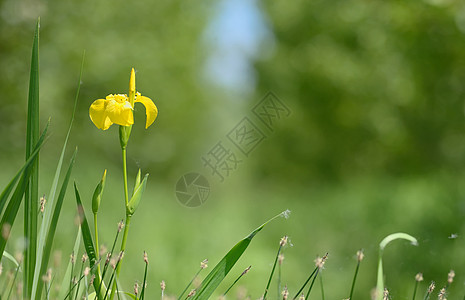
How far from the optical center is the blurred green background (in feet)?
16.1

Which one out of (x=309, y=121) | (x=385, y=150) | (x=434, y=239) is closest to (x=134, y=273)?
(x=434, y=239)

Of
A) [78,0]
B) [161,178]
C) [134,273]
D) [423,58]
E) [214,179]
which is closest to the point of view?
[134,273]

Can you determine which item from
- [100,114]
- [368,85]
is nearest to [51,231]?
[100,114]

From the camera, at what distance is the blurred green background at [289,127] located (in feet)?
16.1

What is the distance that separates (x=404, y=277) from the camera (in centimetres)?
366

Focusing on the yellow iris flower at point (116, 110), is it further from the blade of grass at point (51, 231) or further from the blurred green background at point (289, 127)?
the blurred green background at point (289, 127)

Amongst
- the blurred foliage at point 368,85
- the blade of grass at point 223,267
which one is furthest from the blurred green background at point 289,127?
the blade of grass at point 223,267

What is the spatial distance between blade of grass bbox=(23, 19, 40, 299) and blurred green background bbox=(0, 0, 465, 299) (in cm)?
184

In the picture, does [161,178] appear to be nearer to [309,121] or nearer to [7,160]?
[309,121]

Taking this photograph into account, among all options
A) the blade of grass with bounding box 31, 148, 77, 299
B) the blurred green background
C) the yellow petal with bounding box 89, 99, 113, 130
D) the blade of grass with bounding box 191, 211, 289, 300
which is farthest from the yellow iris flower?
the blurred green background

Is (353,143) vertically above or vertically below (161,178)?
above

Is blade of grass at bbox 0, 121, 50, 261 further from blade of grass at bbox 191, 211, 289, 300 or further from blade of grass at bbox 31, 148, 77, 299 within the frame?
blade of grass at bbox 191, 211, 289, 300

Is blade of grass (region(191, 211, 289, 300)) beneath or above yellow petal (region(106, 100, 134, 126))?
beneath

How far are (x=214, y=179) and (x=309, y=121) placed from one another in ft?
28.8
